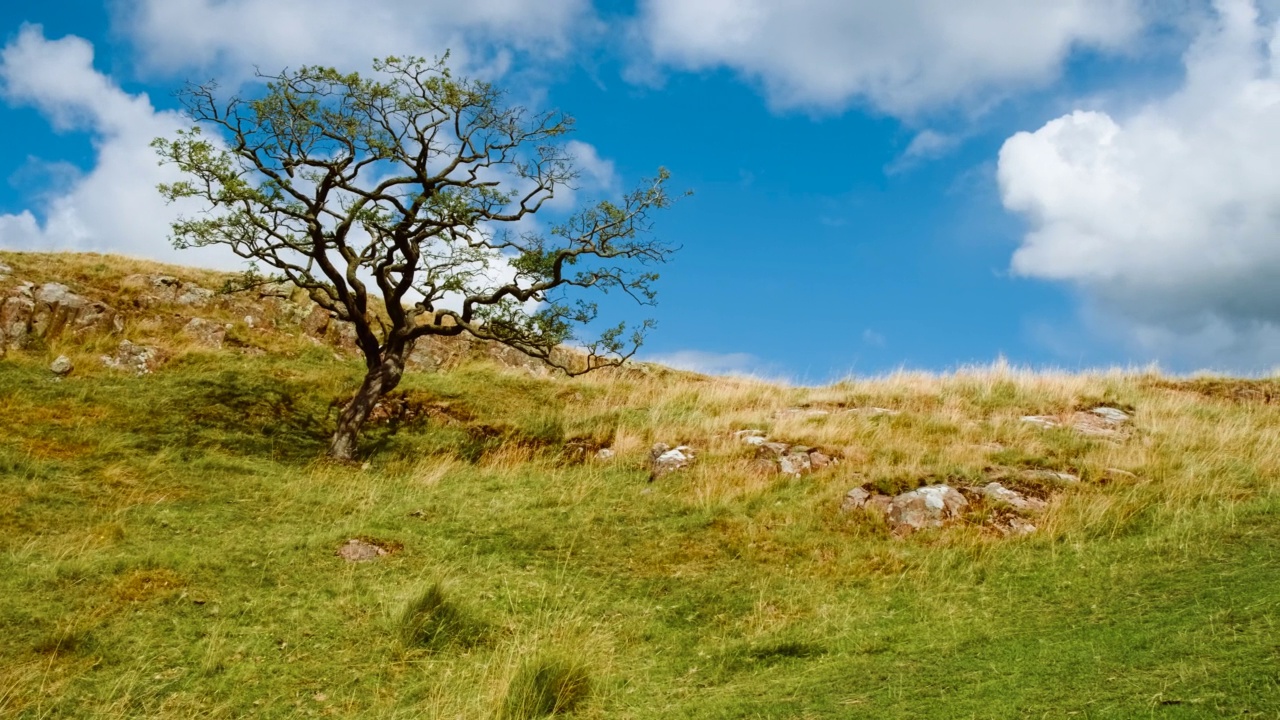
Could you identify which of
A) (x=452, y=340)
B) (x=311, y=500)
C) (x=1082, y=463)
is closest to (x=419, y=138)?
(x=311, y=500)

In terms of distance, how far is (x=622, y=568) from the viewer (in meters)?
11.0

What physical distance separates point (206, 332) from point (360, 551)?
1645 centimetres

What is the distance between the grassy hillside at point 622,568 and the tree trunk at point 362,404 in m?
0.74

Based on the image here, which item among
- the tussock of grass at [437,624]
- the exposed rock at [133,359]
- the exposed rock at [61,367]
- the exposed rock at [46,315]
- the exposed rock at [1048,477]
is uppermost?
the exposed rock at [46,315]

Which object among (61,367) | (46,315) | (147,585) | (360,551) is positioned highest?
(46,315)

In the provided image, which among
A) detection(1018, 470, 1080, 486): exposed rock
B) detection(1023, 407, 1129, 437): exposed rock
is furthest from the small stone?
detection(1018, 470, 1080, 486): exposed rock

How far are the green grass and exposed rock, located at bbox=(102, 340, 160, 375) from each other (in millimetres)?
2898

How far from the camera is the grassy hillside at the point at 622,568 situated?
6832mm

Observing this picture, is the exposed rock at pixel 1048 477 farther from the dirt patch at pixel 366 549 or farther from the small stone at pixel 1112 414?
the dirt patch at pixel 366 549

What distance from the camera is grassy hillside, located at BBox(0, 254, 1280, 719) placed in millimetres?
6832

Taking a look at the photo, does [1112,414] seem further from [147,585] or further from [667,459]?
[147,585]

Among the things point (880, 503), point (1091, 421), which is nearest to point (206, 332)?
point (880, 503)

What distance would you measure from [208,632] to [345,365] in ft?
54.7

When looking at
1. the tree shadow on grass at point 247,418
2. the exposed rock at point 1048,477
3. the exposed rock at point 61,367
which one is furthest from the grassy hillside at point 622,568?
the exposed rock at point 61,367
